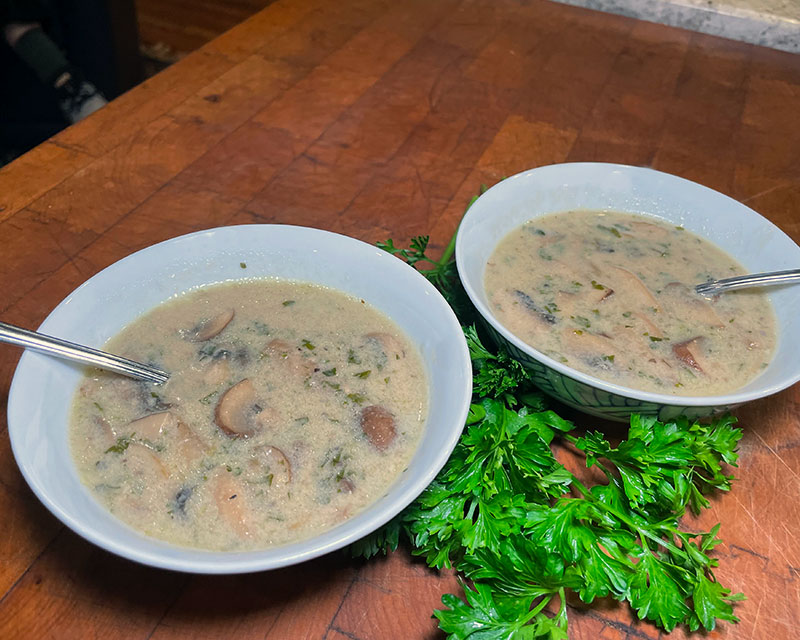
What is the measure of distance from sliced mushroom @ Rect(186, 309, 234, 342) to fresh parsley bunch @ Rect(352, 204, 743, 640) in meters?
0.64

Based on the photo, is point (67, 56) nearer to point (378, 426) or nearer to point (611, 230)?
point (611, 230)

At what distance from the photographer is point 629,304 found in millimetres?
1935

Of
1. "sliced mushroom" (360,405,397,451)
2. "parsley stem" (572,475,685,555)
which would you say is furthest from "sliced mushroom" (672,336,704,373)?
"sliced mushroom" (360,405,397,451)

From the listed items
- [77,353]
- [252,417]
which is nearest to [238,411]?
[252,417]

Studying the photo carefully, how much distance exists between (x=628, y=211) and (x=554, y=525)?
1.29 metres

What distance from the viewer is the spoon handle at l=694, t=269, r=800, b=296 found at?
74.7 inches

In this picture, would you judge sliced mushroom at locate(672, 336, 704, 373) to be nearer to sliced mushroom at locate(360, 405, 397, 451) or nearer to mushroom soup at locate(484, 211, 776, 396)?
mushroom soup at locate(484, 211, 776, 396)

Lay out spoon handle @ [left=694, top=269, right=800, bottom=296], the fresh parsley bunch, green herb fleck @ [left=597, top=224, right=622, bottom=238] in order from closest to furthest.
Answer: the fresh parsley bunch
spoon handle @ [left=694, top=269, right=800, bottom=296]
green herb fleck @ [left=597, top=224, right=622, bottom=238]

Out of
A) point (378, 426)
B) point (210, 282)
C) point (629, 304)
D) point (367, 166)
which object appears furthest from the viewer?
point (367, 166)

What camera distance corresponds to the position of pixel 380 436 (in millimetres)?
1486

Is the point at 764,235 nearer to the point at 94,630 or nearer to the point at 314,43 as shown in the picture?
the point at 94,630

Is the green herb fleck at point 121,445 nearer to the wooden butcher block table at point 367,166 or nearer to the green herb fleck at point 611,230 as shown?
the wooden butcher block table at point 367,166

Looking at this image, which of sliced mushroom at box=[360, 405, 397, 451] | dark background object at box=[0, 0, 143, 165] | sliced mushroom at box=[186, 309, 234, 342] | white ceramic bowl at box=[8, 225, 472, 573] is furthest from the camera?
dark background object at box=[0, 0, 143, 165]

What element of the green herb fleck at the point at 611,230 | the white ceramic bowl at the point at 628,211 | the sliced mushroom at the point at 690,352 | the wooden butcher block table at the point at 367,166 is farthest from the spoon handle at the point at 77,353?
the green herb fleck at the point at 611,230
